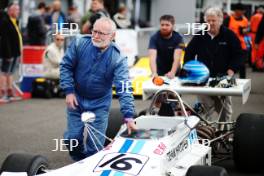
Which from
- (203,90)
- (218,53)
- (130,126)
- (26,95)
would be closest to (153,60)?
(218,53)

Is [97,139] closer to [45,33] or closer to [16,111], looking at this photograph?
[16,111]

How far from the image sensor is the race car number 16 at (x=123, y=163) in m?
5.79

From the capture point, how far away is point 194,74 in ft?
27.8

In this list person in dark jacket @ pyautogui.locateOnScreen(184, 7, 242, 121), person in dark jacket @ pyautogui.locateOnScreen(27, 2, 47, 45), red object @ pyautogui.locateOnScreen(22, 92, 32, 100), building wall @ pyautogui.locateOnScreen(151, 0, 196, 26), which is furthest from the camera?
building wall @ pyautogui.locateOnScreen(151, 0, 196, 26)

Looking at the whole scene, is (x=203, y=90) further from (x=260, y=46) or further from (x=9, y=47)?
(x=260, y=46)

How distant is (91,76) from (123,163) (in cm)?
131

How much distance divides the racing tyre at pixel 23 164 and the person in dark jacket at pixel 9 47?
7.97 meters

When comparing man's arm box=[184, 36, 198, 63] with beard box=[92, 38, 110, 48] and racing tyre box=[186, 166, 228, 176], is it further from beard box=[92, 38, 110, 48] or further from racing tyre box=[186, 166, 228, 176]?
racing tyre box=[186, 166, 228, 176]

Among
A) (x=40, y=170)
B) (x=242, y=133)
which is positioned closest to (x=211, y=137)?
(x=242, y=133)

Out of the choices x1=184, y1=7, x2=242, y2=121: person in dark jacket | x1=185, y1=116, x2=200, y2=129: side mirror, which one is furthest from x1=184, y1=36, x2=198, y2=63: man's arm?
x1=185, y1=116, x2=200, y2=129: side mirror

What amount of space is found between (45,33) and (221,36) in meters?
8.69

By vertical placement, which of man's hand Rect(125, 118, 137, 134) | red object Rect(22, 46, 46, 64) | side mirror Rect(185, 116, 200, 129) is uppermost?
man's hand Rect(125, 118, 137, 134)

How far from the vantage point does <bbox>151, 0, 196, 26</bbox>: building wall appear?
2745cm

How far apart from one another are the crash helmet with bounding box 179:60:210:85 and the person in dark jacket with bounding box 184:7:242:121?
27.6 inches
